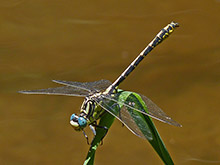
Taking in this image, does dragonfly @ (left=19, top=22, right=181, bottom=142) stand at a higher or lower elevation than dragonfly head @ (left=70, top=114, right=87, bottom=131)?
higher

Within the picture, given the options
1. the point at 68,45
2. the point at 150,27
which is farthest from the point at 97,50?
the point at 150,27

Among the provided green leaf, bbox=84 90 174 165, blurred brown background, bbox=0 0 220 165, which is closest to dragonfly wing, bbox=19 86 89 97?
green leaf, bbox=84 90 174 165

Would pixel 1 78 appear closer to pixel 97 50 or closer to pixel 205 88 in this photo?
pixel 97 50

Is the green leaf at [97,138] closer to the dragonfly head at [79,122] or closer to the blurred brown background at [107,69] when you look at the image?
the dragonfly head at [79,122]

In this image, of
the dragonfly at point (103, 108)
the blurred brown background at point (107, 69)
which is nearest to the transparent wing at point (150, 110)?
the dragonfly at point (103, 108)

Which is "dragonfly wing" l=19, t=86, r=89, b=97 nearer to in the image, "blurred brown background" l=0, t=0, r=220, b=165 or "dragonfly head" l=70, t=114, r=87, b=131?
"dragonfly head" l=70, t=114, r=87, b=131

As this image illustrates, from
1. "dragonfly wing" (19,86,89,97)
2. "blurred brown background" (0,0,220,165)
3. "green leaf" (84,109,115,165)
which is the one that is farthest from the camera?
"blurred brown background" (0,0,220,165)
